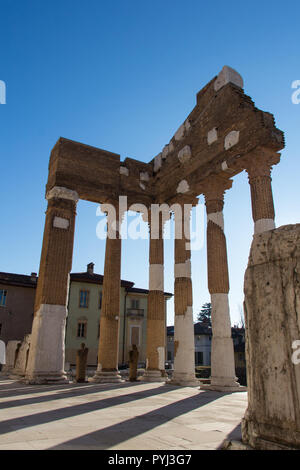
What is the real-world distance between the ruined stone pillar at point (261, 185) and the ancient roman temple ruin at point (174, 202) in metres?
0.03

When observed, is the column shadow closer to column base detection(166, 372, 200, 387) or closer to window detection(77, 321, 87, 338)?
column base detection(166, 372, 200, 387)

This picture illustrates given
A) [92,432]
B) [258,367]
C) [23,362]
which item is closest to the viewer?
[258,367]

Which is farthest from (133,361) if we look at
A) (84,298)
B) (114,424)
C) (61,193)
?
(84,298)

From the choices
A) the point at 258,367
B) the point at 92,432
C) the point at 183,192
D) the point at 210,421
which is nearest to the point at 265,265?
the point at 258,367

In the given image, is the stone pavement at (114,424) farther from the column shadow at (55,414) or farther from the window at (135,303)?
the window at (135,303)

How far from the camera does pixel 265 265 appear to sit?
3285 mm

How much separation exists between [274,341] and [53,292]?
11.9 meters

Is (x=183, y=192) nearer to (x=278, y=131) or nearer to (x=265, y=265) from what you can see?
(x=278, y=131)

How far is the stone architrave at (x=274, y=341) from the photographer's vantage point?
9.19ft

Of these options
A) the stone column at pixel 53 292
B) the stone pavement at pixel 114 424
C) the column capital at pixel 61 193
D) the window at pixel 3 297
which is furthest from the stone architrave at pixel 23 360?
the window at pixel 3 297

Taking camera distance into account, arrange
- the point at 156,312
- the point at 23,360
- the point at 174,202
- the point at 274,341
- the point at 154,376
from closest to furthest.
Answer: the point at 274,341 → the point at 23,360 → the point at 154,376 → the point at 156,312 → the point at 174,202

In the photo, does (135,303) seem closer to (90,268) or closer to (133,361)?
(90,268)

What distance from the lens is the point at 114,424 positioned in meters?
5.52

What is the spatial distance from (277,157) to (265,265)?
9984 millimetres
